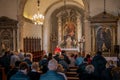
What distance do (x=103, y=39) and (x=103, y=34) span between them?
34cm

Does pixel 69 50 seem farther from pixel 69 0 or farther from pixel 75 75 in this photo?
pixel 75 75

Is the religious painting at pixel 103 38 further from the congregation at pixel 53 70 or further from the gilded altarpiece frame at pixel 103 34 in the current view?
the congregation at pixel 53 70

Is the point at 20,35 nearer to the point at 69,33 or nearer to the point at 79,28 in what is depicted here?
the point at 69,33

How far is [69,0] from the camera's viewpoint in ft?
89.6

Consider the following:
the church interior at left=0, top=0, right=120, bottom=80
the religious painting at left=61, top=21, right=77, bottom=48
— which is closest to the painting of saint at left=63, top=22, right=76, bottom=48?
the religious painting at left=61, top=21, right=77, bottom=48

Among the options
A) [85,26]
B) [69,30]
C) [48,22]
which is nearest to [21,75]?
[85,26]

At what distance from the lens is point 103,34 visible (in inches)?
726

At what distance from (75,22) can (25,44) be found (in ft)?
30.6

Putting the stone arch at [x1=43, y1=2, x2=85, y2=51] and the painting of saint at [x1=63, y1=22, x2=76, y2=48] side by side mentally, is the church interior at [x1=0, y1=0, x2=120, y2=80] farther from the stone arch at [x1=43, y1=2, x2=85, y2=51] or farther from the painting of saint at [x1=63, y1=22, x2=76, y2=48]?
the painting of saint at [x1=63, y1=22, x2=76, y2=48]

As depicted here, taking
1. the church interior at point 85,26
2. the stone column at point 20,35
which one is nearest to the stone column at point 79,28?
the church interior at point 85,26

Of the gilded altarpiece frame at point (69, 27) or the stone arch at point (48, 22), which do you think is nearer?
the stone arch at point (48, 22)

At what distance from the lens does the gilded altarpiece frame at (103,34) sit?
18.2 m

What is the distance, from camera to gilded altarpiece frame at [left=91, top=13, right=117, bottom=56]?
59.9ft

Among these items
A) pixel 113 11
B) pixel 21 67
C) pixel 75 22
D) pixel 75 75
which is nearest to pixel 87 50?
pixel 113 11
